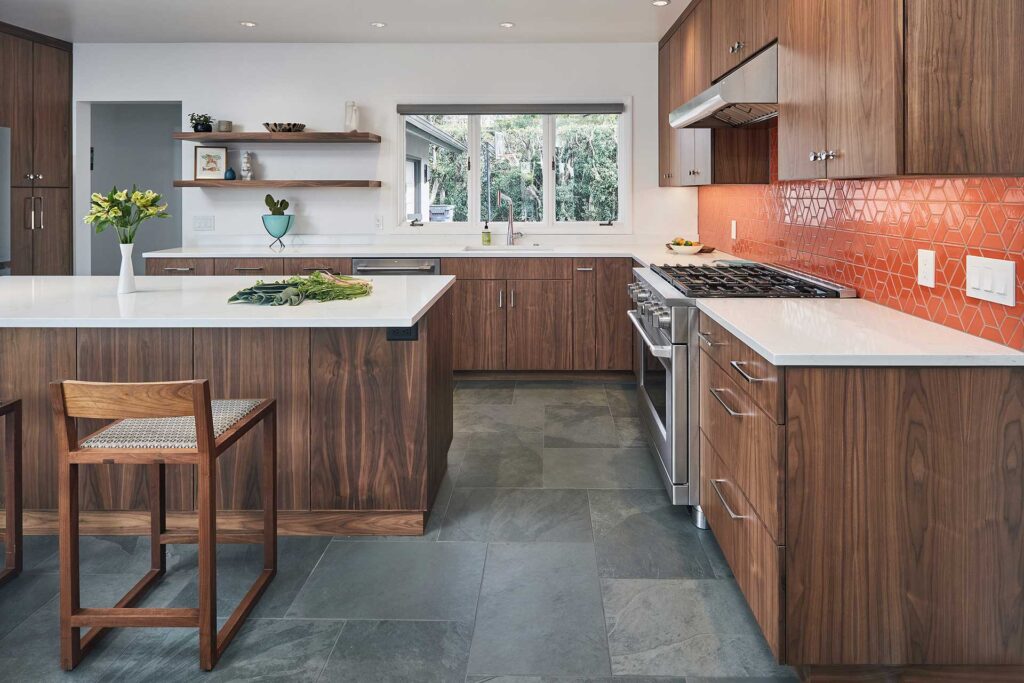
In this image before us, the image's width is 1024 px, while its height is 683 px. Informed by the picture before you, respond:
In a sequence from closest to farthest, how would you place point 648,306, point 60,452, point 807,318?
point 60,452
point 807,318
point 648,306

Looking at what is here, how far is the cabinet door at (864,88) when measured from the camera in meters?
1.91

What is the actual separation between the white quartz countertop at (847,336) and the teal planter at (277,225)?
151 inches

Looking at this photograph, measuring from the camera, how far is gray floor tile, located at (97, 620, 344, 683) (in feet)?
6.53

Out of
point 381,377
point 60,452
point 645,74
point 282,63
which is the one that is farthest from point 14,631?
point 645,74

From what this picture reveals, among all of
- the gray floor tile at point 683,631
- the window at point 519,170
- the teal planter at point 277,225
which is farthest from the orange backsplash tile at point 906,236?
the teal planter at point 277,225

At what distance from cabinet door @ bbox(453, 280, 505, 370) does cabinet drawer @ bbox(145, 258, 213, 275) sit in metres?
1.68

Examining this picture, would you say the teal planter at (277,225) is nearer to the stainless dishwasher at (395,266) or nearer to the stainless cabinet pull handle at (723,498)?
the stainless dishwasher at (395,266)

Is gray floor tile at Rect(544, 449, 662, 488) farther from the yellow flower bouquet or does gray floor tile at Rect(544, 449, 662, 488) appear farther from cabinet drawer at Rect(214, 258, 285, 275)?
cabinet drawer at Rect(214, 258, 285, 275)

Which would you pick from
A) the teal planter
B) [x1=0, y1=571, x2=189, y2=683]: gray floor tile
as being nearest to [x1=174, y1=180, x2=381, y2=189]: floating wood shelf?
the teal planter

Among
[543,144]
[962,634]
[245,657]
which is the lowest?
[245,657]

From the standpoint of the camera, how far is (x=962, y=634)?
5.96ft

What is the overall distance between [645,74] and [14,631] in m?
5.07

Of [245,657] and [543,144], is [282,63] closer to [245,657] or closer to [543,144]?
[543,144]

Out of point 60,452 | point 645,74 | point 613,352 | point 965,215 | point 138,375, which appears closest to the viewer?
point 60,452
